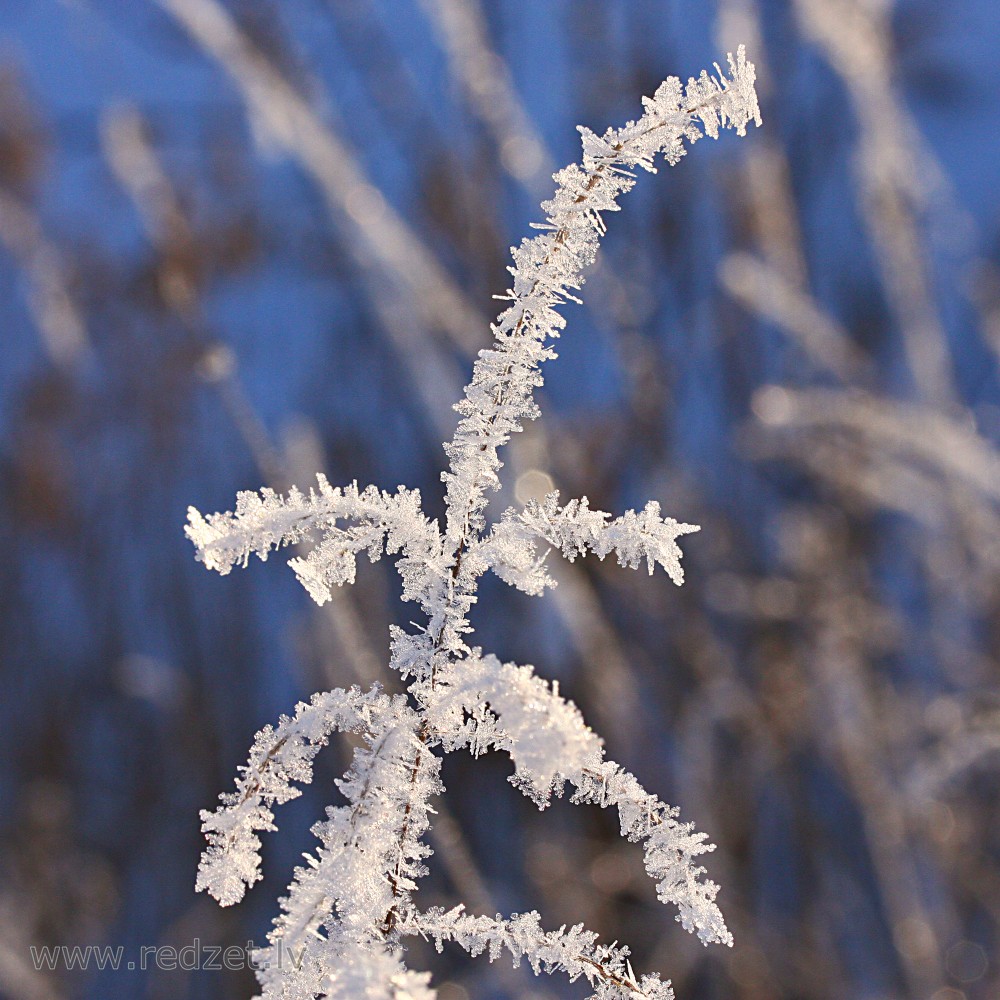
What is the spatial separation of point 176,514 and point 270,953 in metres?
2.92

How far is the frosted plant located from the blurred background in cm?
68

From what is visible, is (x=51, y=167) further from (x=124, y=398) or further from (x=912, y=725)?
(x=912, y=725)

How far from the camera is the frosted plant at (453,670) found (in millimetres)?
284

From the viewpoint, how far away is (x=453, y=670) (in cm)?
28

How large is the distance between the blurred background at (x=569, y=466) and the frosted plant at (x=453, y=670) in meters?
0.68

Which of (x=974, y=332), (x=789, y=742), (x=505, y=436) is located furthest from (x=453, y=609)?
(x=974, y=332)

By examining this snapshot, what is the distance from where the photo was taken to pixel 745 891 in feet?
6.88

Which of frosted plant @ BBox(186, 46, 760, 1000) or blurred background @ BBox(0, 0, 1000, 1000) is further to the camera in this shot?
blurred background @ BBox(0, 0, 1000, 1000)

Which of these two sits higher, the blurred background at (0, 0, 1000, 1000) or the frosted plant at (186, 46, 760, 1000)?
the blurred background at (0, 0, 1000, 1000)

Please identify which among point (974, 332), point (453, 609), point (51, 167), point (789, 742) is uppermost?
point (974, 332)

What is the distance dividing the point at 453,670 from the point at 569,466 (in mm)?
1784

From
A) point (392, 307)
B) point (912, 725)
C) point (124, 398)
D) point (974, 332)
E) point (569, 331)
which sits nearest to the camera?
point (392, 307)

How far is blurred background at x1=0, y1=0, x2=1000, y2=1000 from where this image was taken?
1.77 meters

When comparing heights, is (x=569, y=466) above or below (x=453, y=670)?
above
